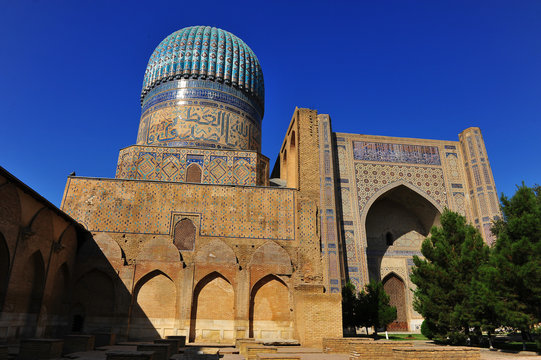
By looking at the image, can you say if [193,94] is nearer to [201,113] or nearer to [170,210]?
[201,113]

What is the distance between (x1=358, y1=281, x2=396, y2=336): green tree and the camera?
36.6 ft

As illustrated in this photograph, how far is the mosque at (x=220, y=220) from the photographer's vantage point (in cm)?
862

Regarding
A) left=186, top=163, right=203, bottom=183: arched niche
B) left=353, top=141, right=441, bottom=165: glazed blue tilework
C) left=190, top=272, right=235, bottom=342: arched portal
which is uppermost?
left=353, top=141, right=441, bottom=165: glazed blue tilework

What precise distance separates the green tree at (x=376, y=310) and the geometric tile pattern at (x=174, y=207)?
10.1 ft

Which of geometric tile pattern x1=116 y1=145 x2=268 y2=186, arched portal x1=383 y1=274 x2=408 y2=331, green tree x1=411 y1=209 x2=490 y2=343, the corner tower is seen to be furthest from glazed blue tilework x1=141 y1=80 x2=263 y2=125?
green tree x1=411 y1=209 x2=490 y2=343

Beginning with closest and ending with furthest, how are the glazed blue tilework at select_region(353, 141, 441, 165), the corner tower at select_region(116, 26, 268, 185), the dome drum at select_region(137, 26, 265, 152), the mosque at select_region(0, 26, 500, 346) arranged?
the mosque at select_region(0, 26, 500, 346) → the corner tower at select_region(116, 26, 268, 185) → the dome drum at select_region(137, 26, 265, 152) → the glazed blue tilework at select_region(353, 141, 441, 165)

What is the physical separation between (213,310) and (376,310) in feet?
15.2

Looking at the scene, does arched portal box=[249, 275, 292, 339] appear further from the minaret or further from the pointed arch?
the minaret

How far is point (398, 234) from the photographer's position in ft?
52.0

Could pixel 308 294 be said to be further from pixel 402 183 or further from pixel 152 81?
pixel 152 81

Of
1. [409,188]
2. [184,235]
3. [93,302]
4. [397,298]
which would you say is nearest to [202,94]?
[184,235]

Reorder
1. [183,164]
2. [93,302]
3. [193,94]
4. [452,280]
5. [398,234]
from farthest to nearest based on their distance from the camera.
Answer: [398,234] < [193,94] < [183,164] < [93,302] < [452,280]

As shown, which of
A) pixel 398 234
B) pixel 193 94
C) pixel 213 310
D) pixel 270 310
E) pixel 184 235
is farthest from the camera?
pixel 398 234

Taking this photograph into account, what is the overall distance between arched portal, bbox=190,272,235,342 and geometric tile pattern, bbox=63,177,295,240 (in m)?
1.23
